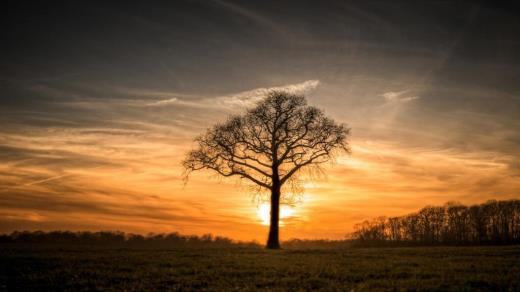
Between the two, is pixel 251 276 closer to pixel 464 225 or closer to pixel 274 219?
pixel 274 219

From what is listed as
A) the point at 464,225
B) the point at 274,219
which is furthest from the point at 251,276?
the point at 464,225

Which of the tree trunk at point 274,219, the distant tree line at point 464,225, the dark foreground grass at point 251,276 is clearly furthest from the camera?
the distant tree line at point 464,225

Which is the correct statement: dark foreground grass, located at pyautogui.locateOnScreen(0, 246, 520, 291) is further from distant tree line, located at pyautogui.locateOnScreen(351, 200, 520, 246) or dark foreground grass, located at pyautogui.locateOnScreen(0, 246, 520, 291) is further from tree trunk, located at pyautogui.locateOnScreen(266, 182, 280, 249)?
distant tree line, located at pyautogui.locateOnScreen(351, 200, 520, 246)

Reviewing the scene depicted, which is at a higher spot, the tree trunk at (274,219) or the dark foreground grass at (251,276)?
the tree trunk at (274,219)

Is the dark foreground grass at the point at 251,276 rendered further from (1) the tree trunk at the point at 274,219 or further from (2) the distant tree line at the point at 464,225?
(2) the distant tree line at the point at 464,225

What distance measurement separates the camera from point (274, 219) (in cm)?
3884

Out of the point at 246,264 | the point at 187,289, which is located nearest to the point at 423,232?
the point at 246,264

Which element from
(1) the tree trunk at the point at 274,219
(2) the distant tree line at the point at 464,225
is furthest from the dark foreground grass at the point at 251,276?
(2) the distant tree line at the point at 464,225

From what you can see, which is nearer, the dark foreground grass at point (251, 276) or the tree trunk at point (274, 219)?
the dark foreground grass at point (251, 276)

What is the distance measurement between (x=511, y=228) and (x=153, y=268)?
7948 centimetres

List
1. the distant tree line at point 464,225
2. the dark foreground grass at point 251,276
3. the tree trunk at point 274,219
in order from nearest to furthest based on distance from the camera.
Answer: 1. the dark foreground grass at point 251,276
2. the tree trunk at point 274,219
3. the distant tree line at point 464,225

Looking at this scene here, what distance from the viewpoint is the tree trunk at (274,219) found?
37844 mm

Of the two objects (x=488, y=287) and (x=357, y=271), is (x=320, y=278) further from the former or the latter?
(x=488, y=287)

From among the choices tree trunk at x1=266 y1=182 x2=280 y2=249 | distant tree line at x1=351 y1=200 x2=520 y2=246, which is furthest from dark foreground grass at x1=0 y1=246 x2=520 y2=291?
distant tree line at x1=351 y1=200 x2=520 y2=246
